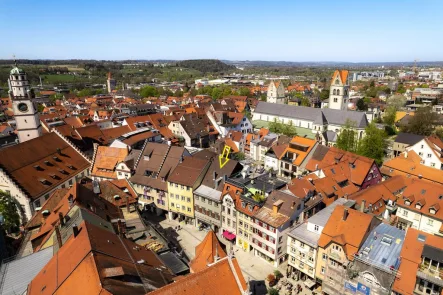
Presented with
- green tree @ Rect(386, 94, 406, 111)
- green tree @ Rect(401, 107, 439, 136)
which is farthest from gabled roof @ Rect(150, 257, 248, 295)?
green tree @ Rect(386, 94, 406, 111)

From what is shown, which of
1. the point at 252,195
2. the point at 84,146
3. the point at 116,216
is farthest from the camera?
the point at 84,146

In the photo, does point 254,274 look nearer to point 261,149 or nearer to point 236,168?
point 236,168

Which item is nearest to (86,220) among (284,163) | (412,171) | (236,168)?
(236,168)

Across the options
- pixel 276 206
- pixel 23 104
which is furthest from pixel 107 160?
pixel 276 206

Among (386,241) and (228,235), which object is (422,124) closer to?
(386,241)

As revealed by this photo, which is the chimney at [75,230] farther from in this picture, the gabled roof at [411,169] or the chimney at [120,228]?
the gabled roof at [411,169]

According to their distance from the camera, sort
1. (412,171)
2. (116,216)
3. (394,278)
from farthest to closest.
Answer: (412,171), (116,216), (394,278)

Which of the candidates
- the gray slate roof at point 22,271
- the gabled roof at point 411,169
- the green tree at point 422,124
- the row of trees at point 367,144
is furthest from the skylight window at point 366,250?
the green tree at point 422,124
